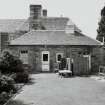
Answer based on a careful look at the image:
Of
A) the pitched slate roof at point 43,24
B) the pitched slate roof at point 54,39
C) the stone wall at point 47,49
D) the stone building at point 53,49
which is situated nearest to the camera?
the stone building at point 53,49

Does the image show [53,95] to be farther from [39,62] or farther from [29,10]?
[29,10]

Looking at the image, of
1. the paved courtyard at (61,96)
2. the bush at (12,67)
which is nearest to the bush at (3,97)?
the paved courtyard at (61,96)

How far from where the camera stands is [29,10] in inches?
2047

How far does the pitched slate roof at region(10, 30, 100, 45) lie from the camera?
37344 millimetres

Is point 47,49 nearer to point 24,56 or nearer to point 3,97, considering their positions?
point 24,56

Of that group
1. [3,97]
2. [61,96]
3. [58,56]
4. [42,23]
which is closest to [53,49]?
[58,56]

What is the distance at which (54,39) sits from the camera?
126 feet

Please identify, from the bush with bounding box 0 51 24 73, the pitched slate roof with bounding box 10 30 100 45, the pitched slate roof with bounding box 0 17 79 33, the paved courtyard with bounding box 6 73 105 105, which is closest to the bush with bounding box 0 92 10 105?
the paved courtyard with bounding box 6 73 105 105

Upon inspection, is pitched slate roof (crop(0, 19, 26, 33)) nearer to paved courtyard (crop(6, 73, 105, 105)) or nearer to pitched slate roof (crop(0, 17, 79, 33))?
pitched slate roof (crop(0, 17, 79, 33))

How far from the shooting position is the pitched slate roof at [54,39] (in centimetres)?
3734

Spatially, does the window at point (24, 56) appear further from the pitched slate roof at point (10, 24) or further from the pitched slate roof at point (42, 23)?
the pitched slate roof at point (10, 24)

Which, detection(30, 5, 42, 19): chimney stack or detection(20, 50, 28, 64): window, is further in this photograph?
detection(30, 5, 42, 19): chimney stack

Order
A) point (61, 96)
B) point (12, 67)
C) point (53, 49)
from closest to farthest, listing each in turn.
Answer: point (61, 96), point (12, 67), point (53, 49)

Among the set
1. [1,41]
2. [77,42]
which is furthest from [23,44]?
[1,41]
